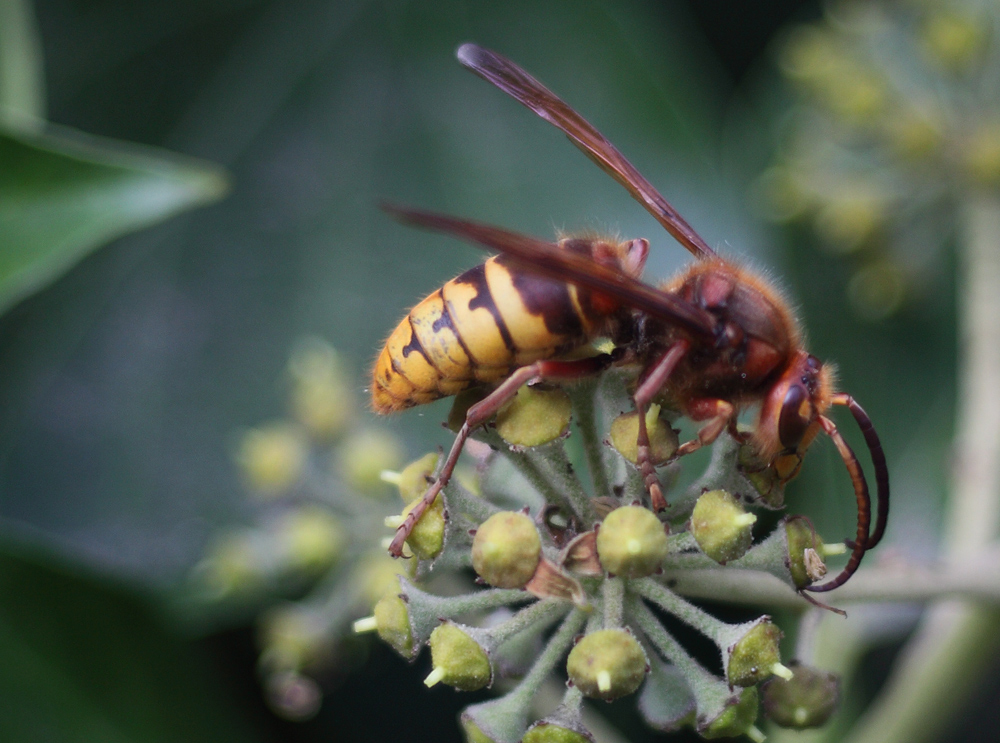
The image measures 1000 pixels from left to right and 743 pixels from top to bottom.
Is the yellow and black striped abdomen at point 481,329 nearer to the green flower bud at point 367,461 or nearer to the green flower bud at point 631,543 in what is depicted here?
the green flower bud at point 631,543

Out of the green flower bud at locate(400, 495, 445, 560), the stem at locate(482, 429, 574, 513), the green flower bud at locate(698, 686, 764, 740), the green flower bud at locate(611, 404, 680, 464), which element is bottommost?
the green flower bud at locate(698, 686, 764, 740)

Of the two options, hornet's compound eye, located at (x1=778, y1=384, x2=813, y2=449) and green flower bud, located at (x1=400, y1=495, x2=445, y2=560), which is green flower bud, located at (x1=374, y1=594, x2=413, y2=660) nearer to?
green flower bud, located at (x1=400, y1=495, x2=445, y2=560)

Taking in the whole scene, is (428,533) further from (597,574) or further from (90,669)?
(90,669)

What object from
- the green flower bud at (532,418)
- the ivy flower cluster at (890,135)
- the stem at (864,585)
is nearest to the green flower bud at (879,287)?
the ivy flower cluster at (890,135)

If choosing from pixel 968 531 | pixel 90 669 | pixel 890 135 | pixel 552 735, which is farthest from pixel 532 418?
pixel 890 135

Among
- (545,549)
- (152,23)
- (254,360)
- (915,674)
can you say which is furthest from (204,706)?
(152,23)

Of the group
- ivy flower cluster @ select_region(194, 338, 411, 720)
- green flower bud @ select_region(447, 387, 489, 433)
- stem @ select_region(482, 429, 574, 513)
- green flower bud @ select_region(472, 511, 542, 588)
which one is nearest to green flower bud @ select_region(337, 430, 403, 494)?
ivy flower cluster @ select_region(194, 338, 411, 720)

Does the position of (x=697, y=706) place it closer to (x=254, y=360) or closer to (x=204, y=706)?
(x=204, y=706)
